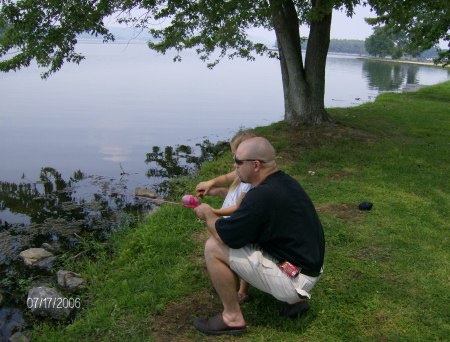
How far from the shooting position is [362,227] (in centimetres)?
589

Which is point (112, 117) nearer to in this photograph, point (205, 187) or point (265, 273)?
point (205, 187)

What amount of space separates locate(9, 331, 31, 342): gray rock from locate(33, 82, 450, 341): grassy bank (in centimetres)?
8

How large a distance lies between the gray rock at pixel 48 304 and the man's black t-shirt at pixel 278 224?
2.13 meters

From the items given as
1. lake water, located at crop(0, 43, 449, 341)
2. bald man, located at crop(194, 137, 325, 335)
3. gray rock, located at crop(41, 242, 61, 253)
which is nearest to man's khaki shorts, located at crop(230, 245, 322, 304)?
bald man, located at crop(194, 137, 325, 335)

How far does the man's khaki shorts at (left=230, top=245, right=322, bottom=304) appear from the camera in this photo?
3453 millimetres

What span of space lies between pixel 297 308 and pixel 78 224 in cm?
449

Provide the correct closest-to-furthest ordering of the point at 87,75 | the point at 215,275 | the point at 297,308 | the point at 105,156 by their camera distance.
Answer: the point at 215,275
the point at 297,308
the point at 105,156
the point at 87,75

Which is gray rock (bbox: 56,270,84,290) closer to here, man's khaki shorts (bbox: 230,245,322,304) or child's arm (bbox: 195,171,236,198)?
child's arm (bbox: 195,171,236,198)

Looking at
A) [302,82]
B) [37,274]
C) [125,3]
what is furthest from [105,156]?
→ [37,274]

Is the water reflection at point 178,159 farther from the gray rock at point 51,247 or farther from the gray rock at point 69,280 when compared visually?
the gray rock at point 69,280

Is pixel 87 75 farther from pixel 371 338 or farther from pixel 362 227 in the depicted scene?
pixel 371 338
